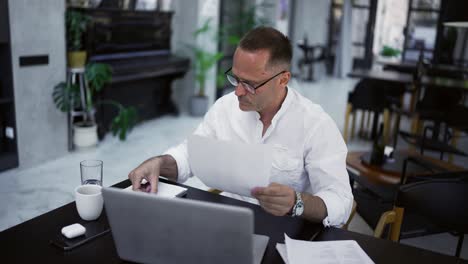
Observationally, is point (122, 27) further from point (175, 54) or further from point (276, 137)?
point (276, 137)

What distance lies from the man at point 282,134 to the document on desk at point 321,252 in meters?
0.13

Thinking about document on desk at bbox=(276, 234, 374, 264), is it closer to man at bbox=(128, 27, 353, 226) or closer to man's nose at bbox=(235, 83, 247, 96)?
man at bbox=(128, 27, 353, 226)

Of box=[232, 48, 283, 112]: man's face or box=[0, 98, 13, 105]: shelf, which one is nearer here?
box=[232, 48, 283, 112]: man's face

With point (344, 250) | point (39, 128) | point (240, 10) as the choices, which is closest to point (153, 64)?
point (39, 128)

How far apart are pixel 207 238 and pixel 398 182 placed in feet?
7.24

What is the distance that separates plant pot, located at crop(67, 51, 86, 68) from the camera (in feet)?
13.5

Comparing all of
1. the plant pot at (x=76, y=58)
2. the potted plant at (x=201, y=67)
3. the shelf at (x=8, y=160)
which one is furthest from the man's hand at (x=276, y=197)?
the potted plant at (x=201, y=67)

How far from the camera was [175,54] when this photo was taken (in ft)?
20.3

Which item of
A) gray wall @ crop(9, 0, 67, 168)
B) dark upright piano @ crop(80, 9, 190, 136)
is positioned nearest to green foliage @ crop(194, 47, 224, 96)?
dark upright piano @ crop(80, 9, 190, 136)

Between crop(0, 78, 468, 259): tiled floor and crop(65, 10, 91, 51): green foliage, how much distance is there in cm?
107

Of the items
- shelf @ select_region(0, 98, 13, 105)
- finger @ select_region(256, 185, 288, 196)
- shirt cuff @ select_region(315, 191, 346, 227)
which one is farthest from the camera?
shelf @ select_region(0, 98, 13, 105)

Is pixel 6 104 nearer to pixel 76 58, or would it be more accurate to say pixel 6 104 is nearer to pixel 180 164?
pixel 76 58

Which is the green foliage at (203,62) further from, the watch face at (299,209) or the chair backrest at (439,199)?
the watch face at (299,209)

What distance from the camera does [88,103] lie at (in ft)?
13.9
